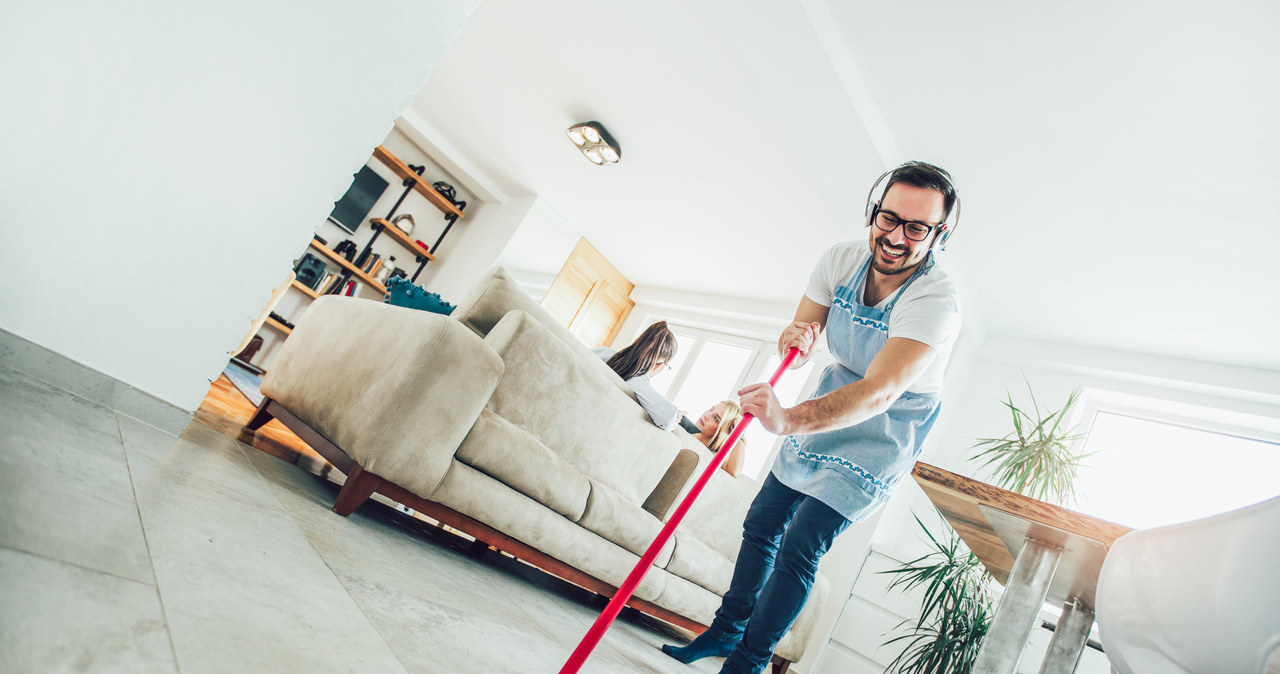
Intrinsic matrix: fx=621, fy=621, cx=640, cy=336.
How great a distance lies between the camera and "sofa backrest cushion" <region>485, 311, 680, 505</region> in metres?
1.84

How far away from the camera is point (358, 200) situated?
5.48 metres

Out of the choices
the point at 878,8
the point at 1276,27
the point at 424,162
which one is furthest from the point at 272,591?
the point at 424,162

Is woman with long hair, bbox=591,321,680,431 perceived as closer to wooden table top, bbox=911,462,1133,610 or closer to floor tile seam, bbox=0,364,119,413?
wooden table top, bbox=911,462,1133,610

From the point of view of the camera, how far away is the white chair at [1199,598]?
22.2 inches

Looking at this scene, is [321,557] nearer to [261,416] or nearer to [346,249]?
[261,416]

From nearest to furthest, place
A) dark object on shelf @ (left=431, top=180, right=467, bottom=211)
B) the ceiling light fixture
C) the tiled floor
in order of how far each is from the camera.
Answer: the tiled floor, the ceiling light fixture, dark object on shelf @ (left=431, top=180, right=467, bottom=211)

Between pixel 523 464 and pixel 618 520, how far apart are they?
17.0 inches

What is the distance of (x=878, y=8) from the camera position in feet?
8.08

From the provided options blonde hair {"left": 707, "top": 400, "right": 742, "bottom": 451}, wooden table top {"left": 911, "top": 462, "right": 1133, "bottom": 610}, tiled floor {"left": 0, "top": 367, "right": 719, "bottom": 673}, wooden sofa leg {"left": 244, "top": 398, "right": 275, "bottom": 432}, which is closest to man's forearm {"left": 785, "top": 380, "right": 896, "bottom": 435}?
wooden table top {"left": 911, "top": 462, "right": 1133, "bottom": 610}

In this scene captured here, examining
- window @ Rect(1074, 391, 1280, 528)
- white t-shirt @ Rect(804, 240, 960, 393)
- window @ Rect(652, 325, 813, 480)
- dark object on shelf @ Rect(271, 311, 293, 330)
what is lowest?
dark object on shelf @ Rect(271, 311, 293, 330)

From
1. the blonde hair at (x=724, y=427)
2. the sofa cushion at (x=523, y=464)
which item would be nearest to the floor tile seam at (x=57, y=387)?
the sofa cushion at (x=523, y=464)

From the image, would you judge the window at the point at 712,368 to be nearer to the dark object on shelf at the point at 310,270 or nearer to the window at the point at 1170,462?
the window at the point at 1170,462

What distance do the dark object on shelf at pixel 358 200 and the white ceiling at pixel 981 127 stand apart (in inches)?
44.7

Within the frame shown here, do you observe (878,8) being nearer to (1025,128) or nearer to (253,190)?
(1025,128)
